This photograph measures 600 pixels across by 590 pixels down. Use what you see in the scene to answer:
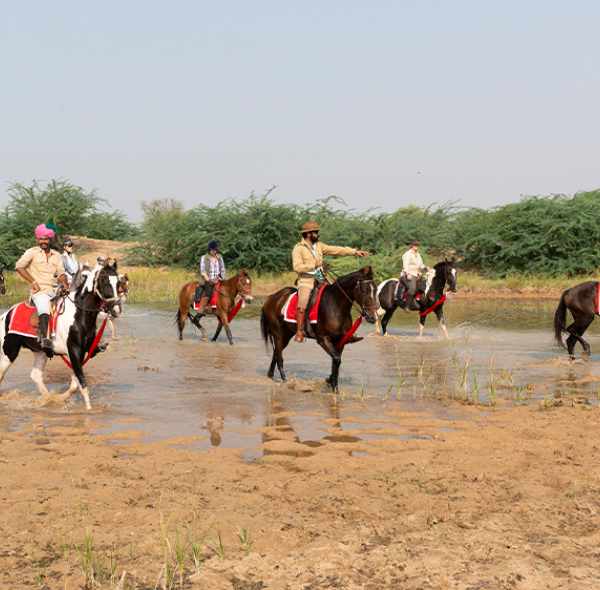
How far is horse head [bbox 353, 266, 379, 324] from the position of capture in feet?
29.6

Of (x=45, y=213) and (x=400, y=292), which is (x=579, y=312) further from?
(x=45, y=213)

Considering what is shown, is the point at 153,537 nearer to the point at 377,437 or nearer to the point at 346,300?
the point at 377,437

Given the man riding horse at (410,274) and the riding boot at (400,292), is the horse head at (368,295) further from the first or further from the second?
the riding boot at (400,292)

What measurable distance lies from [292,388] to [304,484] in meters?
4.59

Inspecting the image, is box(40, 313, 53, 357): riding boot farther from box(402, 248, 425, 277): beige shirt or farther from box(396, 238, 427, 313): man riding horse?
box(402, 248, 425, 277): beige shirt

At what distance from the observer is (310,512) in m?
4.87

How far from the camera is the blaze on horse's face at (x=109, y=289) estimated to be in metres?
8.13

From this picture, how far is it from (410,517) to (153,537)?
1.85 meters

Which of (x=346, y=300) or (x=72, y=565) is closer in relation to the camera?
(x=72, y=565)

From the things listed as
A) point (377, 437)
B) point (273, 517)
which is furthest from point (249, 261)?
point (273, 517)

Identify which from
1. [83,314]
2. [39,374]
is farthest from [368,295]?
[39,374]

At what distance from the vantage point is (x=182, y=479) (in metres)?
5.61

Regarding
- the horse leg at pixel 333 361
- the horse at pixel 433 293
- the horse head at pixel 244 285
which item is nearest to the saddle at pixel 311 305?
the horse leg at pixel 333 361

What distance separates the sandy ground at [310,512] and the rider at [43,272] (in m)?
1.80
